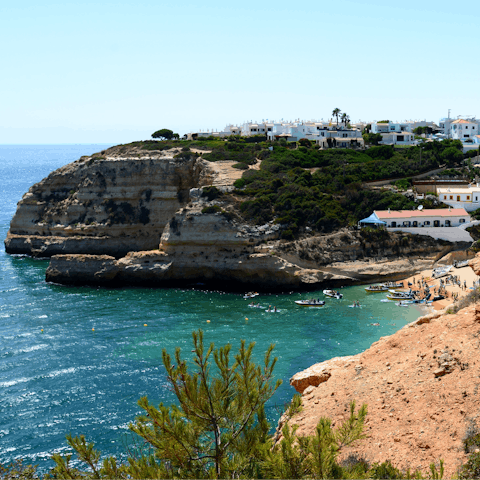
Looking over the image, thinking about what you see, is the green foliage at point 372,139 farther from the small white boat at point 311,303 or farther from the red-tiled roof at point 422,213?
the small white boat at point 311,303

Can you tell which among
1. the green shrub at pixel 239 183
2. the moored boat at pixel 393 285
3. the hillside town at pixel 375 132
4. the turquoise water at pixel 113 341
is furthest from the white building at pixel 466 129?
the turquoise water at pixel 113 341

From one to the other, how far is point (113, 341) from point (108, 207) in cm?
3240

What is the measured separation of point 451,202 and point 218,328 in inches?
1353

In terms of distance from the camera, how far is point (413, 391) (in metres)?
14.9

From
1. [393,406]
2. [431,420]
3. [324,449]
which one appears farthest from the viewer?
[393,406]

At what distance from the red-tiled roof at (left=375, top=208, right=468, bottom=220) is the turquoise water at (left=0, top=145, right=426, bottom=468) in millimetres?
11167

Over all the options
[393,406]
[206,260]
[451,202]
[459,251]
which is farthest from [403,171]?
[393,406]

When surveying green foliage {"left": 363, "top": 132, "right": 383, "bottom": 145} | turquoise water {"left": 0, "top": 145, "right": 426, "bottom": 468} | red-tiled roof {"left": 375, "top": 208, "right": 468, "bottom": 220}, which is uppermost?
green foliage {"left": 363, "top": 132, "right": 383, "bottom": 145}

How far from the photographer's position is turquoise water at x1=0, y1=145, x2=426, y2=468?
87.5ft

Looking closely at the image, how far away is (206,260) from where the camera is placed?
2104 inches

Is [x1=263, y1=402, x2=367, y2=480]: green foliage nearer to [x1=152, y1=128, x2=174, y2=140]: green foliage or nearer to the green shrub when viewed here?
the green shrub

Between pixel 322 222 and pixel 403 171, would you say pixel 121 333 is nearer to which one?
pixel 322 222

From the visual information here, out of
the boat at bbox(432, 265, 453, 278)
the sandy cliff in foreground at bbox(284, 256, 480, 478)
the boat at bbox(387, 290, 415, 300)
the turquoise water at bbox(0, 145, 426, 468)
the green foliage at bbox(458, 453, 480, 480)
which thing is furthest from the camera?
the boat at bbox(432, 265, 453, 278)

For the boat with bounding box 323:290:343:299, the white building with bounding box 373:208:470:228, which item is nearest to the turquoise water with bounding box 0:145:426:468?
the boat with bounding box 323:290:343:299
